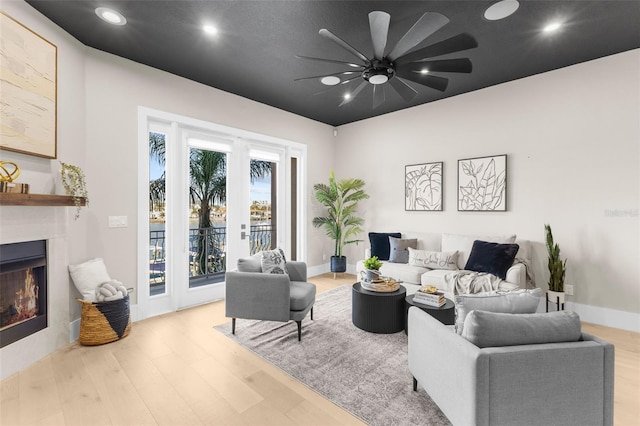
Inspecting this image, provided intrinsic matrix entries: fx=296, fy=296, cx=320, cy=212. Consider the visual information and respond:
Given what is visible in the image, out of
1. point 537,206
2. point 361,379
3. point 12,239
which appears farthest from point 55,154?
point 537,206

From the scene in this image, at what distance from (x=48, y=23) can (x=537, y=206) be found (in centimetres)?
575

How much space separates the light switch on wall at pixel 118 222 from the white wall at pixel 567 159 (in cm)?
434

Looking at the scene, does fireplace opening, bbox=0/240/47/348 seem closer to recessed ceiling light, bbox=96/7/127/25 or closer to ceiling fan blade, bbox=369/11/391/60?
recessed ceiling light, bbox=96/7/127/25

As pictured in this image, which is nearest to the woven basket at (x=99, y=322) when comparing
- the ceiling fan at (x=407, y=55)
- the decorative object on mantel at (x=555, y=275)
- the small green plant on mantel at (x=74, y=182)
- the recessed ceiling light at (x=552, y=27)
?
the small green plant on mantel at (x=74, y=182)

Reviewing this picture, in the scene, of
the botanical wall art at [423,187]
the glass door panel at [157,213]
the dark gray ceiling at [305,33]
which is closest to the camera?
the dark gray ceiling at [305,33]

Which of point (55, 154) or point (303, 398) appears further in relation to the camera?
point (55, 154)

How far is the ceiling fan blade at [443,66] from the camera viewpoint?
2.66 metres

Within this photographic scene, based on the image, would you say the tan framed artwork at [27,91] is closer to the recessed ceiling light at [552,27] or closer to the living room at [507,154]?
the living room at [507,154]

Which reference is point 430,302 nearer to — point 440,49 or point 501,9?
point 440,49

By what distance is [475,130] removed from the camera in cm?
448

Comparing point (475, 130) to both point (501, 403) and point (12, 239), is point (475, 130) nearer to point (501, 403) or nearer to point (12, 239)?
point (501, 403)

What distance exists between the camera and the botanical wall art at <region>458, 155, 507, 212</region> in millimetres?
4199

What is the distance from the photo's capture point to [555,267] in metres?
3.54

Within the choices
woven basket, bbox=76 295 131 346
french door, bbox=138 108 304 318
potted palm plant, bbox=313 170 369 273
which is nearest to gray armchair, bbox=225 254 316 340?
woven basket, bbox=76 295 131 346
